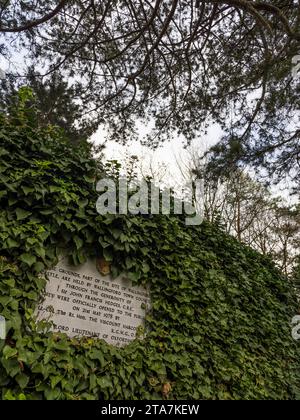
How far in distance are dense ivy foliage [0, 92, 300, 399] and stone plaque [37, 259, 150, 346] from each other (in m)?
0.09

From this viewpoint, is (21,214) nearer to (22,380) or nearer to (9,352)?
(9,352)

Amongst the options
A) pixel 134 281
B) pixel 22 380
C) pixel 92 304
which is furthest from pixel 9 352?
Result: pixel 134 281

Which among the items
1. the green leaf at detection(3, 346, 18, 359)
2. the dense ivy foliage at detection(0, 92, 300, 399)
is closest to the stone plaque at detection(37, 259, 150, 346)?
the dense ivy foliage at detection(0, 92, 300, 399)

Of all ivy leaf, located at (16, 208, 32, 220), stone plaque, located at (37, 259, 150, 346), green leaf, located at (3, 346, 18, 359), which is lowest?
green leaf, located at (3, 346, 18, 359)

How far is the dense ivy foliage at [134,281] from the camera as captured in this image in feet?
7.48

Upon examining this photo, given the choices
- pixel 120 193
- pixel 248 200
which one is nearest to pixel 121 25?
pixel 120 193

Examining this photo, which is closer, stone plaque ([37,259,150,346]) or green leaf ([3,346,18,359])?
green leaf ([3,346,18,359])

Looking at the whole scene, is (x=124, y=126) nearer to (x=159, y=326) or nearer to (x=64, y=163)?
(x=64, y=163)

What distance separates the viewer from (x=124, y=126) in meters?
5.75

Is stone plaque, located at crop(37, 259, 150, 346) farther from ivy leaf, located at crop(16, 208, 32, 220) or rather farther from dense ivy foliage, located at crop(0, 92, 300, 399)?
ivy leaf, located at crop(16, 208, 32, 220)

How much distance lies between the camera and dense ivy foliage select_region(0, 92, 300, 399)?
7.48ft

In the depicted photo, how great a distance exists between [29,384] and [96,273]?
947 millimetres

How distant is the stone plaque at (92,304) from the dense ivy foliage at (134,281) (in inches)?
3.6
